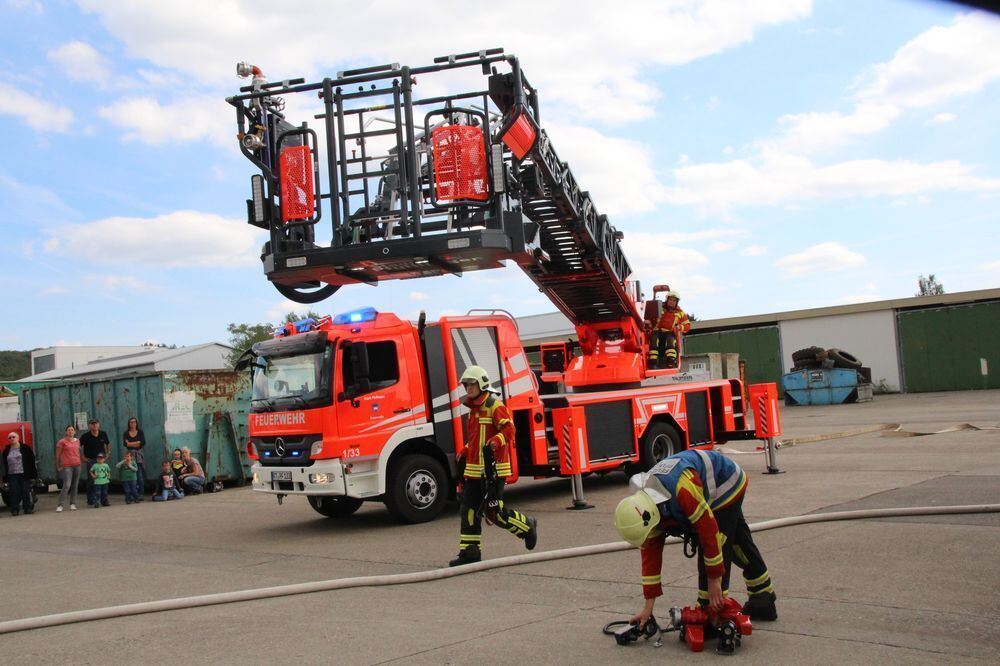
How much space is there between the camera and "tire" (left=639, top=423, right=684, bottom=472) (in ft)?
43.3

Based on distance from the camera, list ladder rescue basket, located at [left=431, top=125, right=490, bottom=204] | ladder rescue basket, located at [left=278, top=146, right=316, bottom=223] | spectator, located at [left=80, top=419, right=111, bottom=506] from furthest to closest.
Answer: spectator, located at [left=80, top=419, right=111, bottom=506] < ladder rescue basket, located at [left=278, top=146, right=316, bottom=223] < ladder rescue basket, located at [left=431, top=125, right=490, bottom=204]

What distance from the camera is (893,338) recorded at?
3578 cm

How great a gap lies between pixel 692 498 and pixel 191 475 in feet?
47.7

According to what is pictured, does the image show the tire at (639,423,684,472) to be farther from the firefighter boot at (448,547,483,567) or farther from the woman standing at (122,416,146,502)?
the woman standing at (122,416,146,502)

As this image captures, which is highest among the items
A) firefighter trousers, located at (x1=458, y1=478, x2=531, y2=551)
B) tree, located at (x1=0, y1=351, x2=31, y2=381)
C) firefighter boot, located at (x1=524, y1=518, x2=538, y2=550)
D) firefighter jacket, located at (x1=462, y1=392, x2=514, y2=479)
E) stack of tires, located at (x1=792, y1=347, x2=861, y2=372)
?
tree, located at (x1=0, y1=351, x2=31, y2=381)

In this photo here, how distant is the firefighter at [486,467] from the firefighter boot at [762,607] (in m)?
2.85

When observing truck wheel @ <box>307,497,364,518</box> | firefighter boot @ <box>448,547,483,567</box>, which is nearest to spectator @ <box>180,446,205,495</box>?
truck wheel @ <box>307,497,364,518</box>

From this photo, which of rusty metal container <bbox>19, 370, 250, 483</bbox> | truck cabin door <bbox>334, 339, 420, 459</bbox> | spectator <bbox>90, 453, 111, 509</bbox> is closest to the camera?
truck cabin door <bbox>334, 339, 420, 459</bbox>

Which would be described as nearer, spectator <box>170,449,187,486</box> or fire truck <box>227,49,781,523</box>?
fire truck <box>227,49,781,523</box>

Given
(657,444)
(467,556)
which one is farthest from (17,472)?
(467,556)

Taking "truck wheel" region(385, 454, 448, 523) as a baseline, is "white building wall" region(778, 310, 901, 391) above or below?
above

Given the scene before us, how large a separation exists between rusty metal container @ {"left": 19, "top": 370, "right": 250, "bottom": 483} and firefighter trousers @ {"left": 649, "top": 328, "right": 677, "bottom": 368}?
27.9 ft

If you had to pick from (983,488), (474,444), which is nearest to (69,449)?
(474,444)

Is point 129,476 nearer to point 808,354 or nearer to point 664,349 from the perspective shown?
point 664,349
